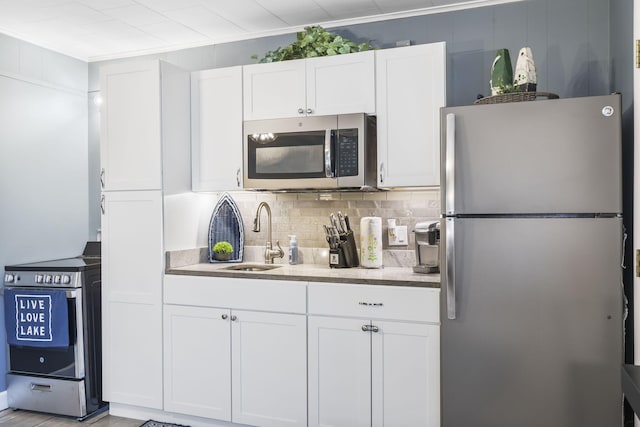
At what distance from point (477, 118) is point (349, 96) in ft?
2.87

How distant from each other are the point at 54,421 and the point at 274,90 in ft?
7.84

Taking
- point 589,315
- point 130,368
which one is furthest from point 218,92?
point 589,315

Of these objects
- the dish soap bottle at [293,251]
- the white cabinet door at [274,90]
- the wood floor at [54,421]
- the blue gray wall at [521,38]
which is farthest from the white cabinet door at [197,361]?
the blue gray wall at [521,38]

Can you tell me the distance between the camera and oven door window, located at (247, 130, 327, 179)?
117 inches

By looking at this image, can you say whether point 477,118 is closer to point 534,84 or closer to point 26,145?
point 534,84

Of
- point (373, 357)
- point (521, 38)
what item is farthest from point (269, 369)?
point (521, 38)

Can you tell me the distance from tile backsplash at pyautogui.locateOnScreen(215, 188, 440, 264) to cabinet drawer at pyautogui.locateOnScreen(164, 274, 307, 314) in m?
0.63

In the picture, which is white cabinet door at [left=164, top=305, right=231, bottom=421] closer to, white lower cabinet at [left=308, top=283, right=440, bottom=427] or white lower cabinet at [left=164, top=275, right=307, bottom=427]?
white lower cabinet at [left=164, top=275, right=307, bottom=427]

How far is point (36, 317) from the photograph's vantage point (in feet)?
10.5

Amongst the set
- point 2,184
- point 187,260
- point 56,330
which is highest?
point 2,184

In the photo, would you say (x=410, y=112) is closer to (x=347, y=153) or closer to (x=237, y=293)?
(x=347, y=153)

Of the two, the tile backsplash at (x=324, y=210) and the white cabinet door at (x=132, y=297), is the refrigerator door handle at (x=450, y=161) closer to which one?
the tile backsplash at (x=324, y=210)

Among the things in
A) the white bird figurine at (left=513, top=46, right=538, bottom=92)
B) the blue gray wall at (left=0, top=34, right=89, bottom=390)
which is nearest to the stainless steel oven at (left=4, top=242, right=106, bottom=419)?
the blue gray wall at (left=0, top=34, right=89, bottom=390)

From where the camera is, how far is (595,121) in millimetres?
2156
